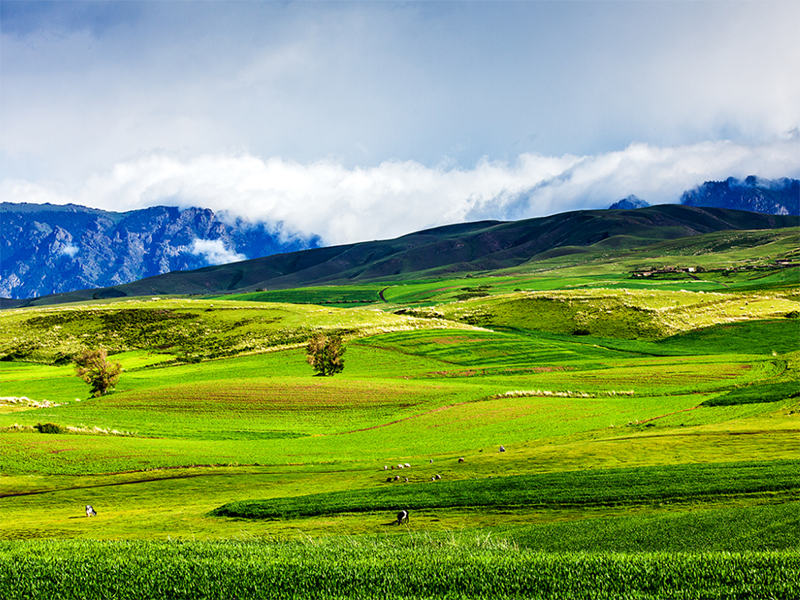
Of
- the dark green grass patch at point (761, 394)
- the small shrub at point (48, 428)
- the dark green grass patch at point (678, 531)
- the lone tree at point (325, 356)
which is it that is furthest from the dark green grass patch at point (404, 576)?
the lone tree at point (325, 356)

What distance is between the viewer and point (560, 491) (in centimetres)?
2328

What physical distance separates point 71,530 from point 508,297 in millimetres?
152101

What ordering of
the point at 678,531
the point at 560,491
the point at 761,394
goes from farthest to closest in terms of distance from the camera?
the point at 761,394 < the point at 560,491 < the point at 678,531

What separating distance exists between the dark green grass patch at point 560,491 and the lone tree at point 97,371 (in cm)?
5587

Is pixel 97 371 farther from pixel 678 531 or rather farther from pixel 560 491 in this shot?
pixel 678 531

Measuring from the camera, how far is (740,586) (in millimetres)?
9609

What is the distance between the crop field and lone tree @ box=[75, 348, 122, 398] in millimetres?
2544

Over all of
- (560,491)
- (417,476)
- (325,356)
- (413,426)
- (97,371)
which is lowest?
(413,426)

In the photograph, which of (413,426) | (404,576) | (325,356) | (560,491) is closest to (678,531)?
(560,491)

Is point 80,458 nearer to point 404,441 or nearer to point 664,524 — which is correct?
point 404,441

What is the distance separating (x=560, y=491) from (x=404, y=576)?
14.6 metres

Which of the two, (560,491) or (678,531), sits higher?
(678,531)

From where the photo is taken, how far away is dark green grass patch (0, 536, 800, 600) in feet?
32.5

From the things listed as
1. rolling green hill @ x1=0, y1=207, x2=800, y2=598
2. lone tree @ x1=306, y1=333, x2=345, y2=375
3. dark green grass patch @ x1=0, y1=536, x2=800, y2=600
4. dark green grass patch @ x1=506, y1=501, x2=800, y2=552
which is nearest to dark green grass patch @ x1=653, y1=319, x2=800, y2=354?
rolling green hill @ x1=0, y1=207, x2=800, y2=598
